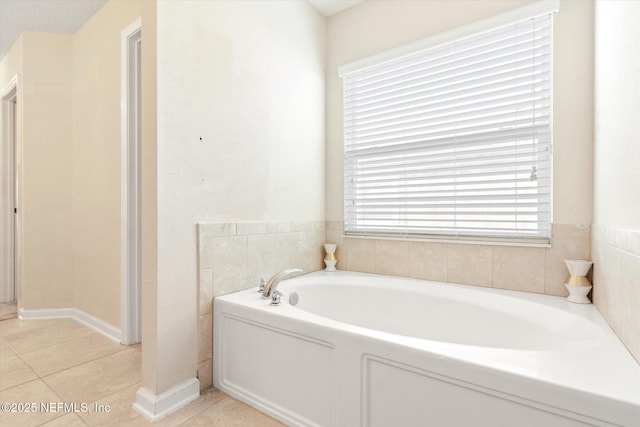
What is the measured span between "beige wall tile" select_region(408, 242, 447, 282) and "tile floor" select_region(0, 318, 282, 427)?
1224mm

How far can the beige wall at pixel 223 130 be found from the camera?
4.74 feet

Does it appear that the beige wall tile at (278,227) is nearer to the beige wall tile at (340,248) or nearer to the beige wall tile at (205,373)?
the beige wall tile at (340,248)

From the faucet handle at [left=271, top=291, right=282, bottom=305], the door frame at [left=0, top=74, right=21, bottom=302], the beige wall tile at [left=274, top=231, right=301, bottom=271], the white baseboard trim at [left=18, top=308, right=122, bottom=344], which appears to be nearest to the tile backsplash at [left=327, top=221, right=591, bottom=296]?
the beige wall tile at [left=274, top=231, right=301, bottom=271]

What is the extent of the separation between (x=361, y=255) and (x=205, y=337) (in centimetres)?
120

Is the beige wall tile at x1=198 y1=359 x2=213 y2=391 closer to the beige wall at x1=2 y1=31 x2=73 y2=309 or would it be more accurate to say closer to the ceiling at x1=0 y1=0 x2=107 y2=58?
the beige wall at x1=2 y1=31 x2=73 y2=309

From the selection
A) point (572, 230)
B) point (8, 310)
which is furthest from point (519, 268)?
point (8, 310)

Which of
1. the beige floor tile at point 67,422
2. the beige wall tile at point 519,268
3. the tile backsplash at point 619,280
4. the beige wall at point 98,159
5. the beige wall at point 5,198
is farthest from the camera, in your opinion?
the beige wall at point 5,198

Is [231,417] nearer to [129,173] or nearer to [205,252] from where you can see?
[205,252]

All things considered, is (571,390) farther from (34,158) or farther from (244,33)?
(34,158)

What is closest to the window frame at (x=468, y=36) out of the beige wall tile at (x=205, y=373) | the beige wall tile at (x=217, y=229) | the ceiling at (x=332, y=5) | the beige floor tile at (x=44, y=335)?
the ceiling at (x=332, y=5)

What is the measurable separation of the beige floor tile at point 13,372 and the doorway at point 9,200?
1.57 m

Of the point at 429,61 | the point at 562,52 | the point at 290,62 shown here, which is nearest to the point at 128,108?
the point at 290,62

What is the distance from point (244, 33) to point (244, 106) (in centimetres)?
43

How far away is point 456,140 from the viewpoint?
1916mm
